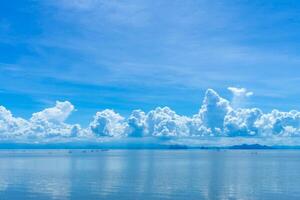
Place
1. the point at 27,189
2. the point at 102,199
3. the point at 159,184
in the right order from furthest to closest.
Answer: the point at 159,184 → the point at 27,189 → the point at 102,199

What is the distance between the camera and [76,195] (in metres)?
92.2

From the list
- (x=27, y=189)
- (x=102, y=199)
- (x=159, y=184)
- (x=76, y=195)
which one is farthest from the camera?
(x=159, y=184)

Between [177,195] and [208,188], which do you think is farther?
[208,188]

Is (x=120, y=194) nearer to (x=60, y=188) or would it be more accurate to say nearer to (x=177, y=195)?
(x=177, y=195)

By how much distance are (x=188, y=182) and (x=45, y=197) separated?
44.1 m

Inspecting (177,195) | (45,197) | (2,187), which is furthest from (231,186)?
(2,187)

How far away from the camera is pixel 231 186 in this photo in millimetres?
108688

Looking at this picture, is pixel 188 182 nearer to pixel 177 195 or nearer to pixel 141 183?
pixel 141 183

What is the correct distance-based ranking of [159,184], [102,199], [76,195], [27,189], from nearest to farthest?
1. [102,199]
2. [76,195]
3. [27,189]
4. [159,184]

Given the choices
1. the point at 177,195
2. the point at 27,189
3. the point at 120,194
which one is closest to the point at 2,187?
the point at 27,189

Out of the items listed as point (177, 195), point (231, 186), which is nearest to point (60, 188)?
point (177, 195)

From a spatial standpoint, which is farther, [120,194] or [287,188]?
[287,188]

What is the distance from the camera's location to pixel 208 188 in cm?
10425

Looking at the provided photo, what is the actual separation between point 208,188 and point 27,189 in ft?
149
